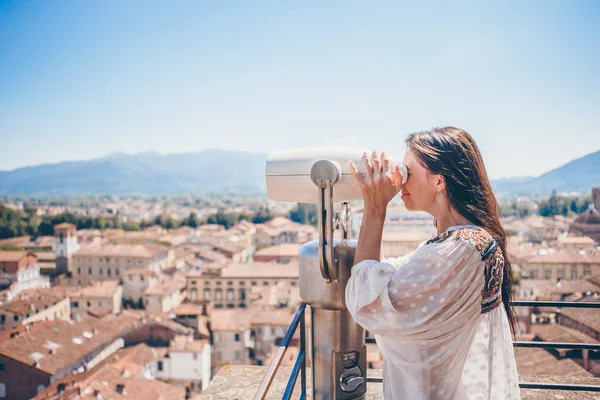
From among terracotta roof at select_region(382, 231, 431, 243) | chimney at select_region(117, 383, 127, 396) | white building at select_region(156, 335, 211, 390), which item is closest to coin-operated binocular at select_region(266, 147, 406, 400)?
chimney at select_region(117, 383, 127, 396)

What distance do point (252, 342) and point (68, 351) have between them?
7.85 metres

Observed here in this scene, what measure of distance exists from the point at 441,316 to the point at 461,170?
0.35 metres

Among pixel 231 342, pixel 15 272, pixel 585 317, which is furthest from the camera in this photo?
pixel 15 272

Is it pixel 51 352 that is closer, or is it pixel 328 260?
pixel 328 260

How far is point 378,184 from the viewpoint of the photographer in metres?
1.06

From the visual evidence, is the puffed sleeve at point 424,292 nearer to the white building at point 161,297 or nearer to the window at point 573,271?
the window at point 573,271

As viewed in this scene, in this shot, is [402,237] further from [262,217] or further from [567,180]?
[567,180]

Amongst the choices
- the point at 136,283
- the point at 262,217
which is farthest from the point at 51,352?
the point at 262,217

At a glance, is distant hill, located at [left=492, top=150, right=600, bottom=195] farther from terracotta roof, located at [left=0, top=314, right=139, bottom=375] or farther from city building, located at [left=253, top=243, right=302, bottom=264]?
terracotta roof, located at [left=0, top=314, right=139, bottom=375]

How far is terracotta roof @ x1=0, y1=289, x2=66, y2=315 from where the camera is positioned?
26.0 meters

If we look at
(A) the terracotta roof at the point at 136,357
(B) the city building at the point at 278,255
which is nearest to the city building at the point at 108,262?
(B) the city building at the point at 278,255

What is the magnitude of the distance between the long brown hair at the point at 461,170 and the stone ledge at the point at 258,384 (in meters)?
1.30

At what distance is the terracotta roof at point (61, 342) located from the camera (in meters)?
17.9

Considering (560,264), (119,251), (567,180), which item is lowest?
(119,251)
